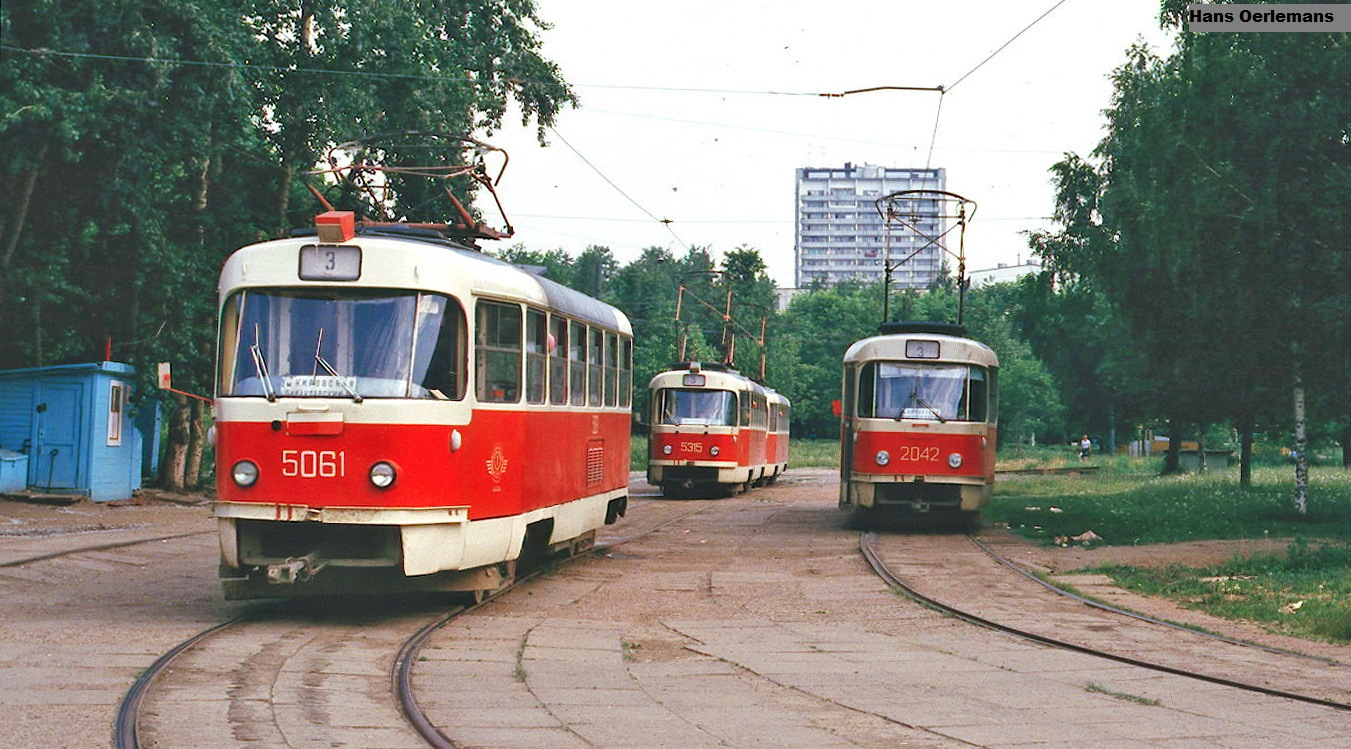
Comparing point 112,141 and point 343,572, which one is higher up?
point 112,141

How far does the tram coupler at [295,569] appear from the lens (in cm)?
1089

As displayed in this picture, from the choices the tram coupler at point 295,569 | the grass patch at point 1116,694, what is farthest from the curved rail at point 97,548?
the grass patch at point 1116,694

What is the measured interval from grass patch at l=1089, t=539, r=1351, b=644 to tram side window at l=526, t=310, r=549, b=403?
6392mm

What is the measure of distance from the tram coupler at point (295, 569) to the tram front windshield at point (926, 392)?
12141 mm

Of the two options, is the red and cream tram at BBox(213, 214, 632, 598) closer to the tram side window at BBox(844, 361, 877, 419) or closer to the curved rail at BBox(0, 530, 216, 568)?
the curved rail at BBox(0, 530, 216, 568)

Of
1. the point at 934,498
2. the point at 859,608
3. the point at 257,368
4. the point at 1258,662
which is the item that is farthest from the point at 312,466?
the point at 934,498

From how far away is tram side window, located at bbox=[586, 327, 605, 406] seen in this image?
15.9 metres

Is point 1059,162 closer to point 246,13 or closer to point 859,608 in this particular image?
point 246,13

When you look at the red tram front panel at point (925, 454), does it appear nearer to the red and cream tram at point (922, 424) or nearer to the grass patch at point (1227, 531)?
the red and cream tram at point (922, 424)

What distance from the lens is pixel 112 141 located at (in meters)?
26.3

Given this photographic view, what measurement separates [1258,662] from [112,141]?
21806 mm

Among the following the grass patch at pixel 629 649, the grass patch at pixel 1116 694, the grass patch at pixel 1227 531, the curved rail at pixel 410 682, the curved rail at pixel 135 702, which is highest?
the grass patch at pixel 1227 531

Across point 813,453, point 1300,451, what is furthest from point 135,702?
point 813,453

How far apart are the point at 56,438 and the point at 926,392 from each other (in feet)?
51.8
